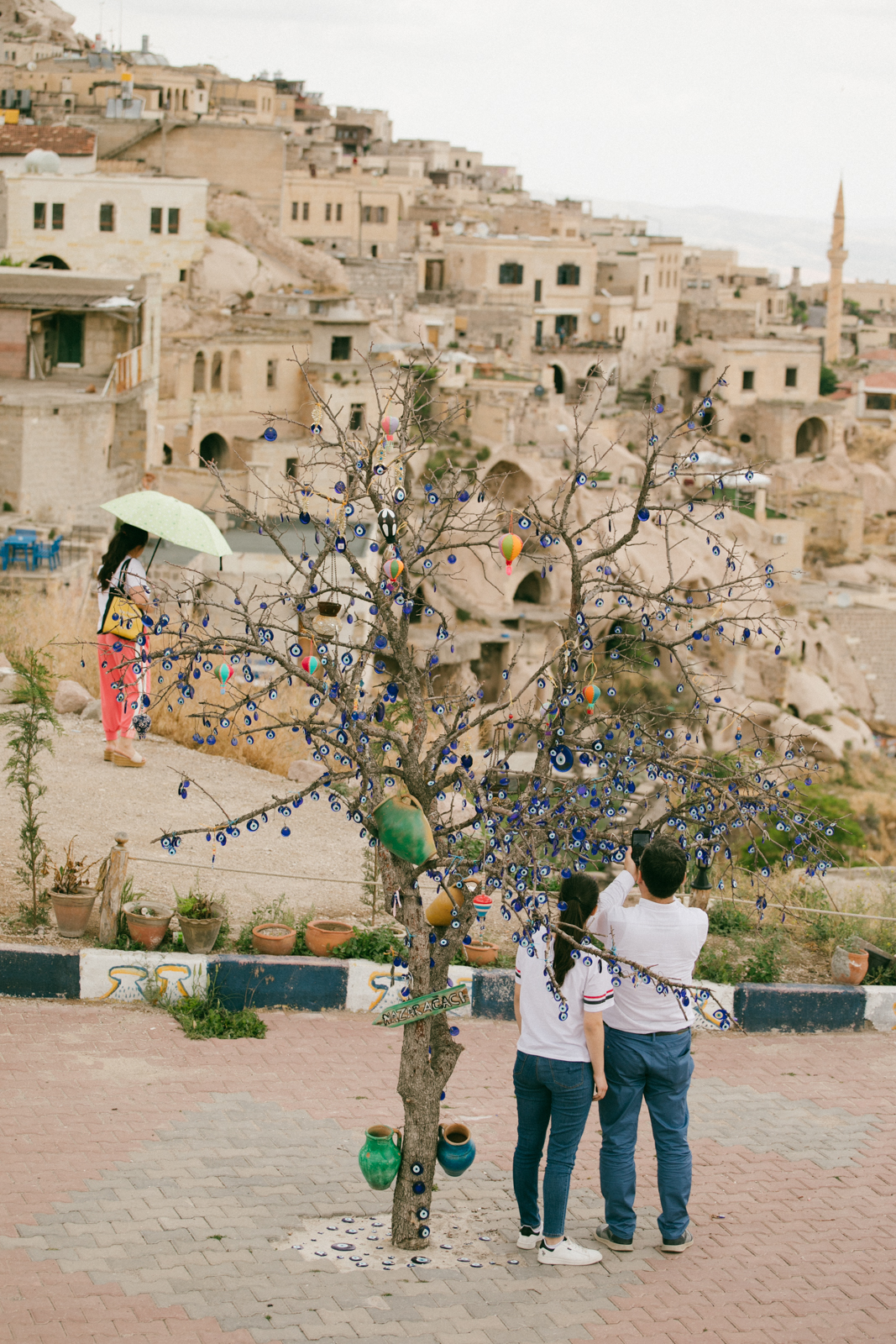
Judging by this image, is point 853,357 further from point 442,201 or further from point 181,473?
point 181,473

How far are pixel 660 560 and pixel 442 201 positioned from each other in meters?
37.5

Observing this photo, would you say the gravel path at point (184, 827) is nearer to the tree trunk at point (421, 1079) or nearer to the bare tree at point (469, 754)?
the bare tree at point (469, 754)

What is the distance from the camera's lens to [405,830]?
5.55m

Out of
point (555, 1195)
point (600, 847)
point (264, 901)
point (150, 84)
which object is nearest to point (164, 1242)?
point (555, 1195)

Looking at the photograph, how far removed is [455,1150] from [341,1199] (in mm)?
610

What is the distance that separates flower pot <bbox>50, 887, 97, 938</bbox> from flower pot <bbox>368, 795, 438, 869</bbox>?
9.93ft

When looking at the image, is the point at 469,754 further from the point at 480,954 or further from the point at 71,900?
the point at 71,900

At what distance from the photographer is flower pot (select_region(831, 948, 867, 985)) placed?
8703 millimetres

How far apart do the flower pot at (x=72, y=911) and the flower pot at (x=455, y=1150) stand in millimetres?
3007

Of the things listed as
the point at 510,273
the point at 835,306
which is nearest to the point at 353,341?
the point at 510,273

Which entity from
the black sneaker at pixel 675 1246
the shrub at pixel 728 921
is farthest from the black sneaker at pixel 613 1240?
the shrub at pixel 728 921

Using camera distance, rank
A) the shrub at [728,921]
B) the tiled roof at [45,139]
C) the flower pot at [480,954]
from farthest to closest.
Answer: the tiled roof at [45,139] < the shrub at [728,921] < the flower pot at [480,954]

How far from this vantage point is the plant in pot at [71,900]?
8062 millimetres

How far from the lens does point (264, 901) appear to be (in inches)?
356
